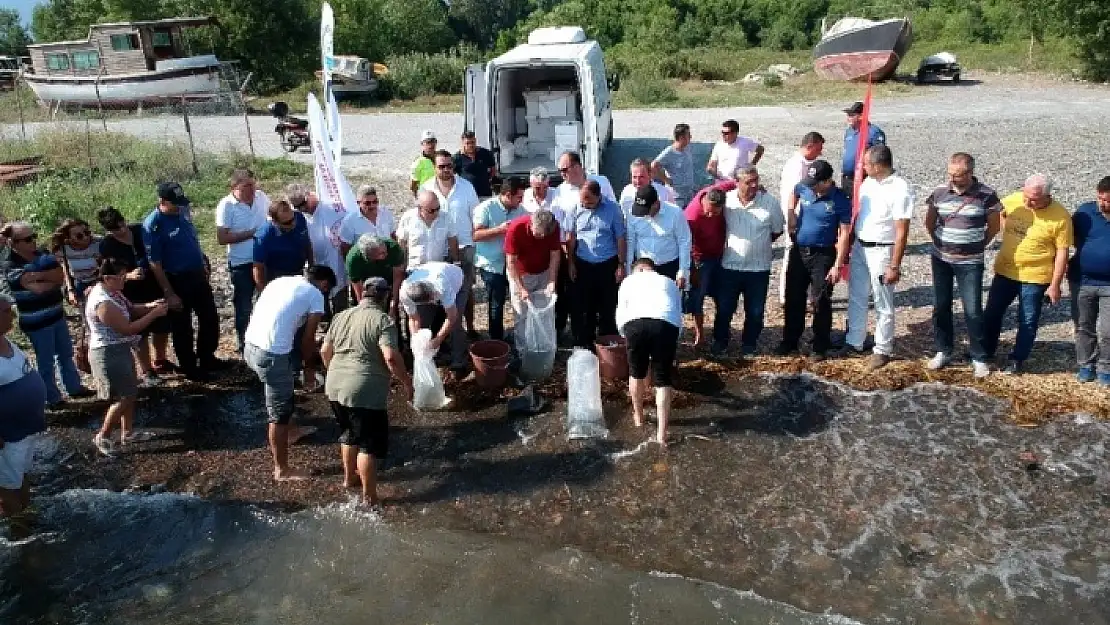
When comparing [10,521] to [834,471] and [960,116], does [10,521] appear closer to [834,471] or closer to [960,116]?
[834,471]

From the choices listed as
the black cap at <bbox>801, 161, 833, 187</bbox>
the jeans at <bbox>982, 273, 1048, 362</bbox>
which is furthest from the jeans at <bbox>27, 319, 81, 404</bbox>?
the jeans at <bbox>982, 273, 1048, 362</bbox>

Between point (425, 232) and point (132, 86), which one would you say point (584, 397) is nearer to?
point (425, 232)

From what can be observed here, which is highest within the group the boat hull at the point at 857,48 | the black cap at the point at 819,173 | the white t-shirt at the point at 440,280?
the boat hull at the point at 857,48

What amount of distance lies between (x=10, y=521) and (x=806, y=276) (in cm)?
612

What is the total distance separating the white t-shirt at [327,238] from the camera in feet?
22.6

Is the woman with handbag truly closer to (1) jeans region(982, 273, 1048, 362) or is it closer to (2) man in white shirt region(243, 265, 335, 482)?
(2) man in white shirt region(243, 265, 335, 482)

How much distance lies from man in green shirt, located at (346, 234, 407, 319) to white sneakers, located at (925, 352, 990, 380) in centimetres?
442

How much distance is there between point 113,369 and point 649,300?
12.6 ft

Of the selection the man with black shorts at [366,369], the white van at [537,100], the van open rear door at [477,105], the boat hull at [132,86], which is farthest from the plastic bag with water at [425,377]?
the boat hull at [132,86]

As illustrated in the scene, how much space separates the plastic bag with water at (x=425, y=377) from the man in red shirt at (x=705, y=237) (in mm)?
2358

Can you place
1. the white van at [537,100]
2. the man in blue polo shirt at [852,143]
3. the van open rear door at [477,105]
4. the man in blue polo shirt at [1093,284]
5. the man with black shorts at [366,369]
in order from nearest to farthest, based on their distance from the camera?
the man with black shorts at [366,369]
the man in blue polo shirt at [1093,284]
the man in blue polo shirt at [852,143]
the white van at [537,100]
the van open rear door at [477,105]

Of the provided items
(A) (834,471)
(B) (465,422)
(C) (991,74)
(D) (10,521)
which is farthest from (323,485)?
(C) (991,74)

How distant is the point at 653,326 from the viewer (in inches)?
214

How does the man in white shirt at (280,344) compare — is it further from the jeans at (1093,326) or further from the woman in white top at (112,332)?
the jeans at (1093,326)
